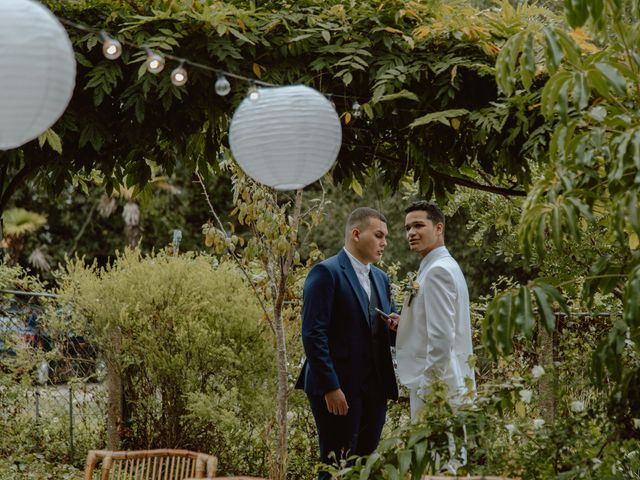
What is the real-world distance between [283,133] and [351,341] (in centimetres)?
151

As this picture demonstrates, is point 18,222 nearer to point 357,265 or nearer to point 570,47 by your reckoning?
point 357,265

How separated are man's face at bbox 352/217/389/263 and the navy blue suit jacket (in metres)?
0.09

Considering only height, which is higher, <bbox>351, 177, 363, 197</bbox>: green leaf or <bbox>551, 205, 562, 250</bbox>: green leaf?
<bbox>351, 177, 363, 197</bbox>: green leaf

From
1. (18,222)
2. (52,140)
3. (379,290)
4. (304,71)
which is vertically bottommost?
(379,290)

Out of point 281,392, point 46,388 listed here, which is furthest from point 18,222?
point 281,392

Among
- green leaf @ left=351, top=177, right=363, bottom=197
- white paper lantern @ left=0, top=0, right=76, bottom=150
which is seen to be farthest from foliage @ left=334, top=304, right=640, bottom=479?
green leaf @ left=351, top=177, right=363, bottom=197

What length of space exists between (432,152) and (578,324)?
2.17m

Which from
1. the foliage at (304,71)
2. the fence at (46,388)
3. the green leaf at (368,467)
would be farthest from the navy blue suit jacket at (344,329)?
the fence at (46,388)

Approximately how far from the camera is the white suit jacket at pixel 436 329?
3965 millimetres

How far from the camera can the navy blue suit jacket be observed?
4.18 m

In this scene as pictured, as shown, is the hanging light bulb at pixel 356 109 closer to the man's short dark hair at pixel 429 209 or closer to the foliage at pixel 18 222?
the man's short dark hair at pixel 429 209

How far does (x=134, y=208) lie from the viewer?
17234mm

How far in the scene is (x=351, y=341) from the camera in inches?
167

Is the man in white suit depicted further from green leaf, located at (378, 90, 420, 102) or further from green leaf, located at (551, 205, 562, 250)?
A: green leaf, located at (551, 205, 562, 250)
